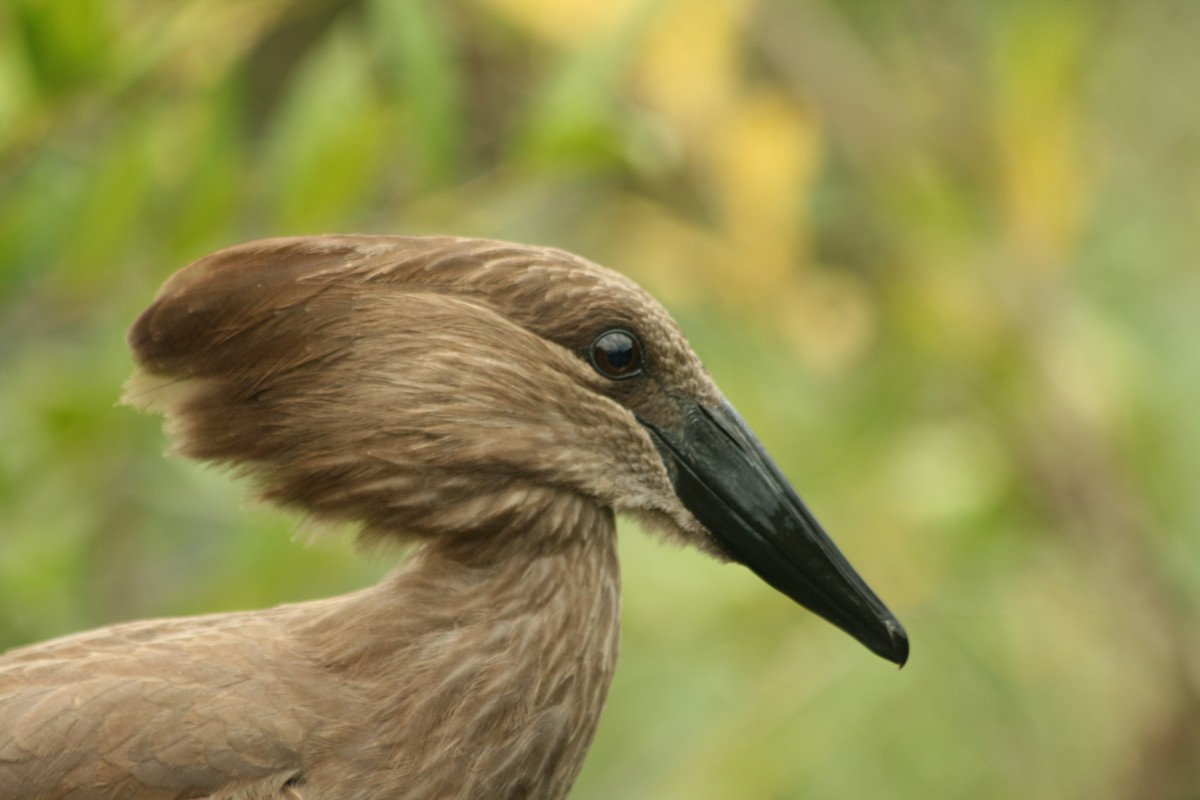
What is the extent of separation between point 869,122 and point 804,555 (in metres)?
2.65

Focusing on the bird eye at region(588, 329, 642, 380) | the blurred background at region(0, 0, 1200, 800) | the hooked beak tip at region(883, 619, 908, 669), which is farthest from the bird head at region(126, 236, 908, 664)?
the blurred background at region(0, 0, 1200, 800)

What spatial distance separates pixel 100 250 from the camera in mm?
3168

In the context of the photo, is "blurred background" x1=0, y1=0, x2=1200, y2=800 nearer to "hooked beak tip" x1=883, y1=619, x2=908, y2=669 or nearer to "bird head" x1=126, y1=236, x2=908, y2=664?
"bird head" x1=126, y1=236, x2=908, y2=664

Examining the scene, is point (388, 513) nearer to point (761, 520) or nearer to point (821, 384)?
point (761, 520)

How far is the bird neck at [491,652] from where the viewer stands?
2205 millimetres

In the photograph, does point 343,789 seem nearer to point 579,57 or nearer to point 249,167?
point 579,57

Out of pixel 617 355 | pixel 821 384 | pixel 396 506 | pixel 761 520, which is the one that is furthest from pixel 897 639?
pixel 821 384


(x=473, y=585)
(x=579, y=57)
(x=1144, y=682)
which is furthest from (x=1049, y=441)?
(x=473, y=585)

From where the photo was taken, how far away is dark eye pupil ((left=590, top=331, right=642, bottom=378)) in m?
2.27

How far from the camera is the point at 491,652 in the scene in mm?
2250

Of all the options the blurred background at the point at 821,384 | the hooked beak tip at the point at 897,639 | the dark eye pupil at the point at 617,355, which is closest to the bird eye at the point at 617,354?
the dark eye pupil at the point at 617,355

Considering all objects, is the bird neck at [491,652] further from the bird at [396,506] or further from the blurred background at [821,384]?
the blurred background at [821,384]

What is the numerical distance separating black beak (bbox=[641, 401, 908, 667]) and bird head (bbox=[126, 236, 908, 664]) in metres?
0.08

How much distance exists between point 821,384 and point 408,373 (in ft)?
8.07
